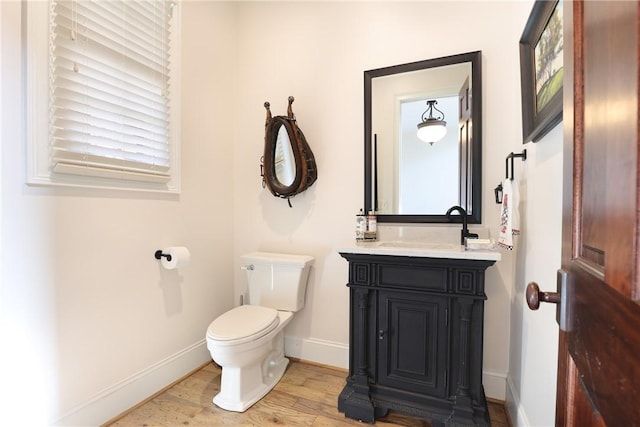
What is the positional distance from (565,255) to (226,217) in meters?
2.23

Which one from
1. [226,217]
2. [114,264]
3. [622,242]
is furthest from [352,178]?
[622,242]

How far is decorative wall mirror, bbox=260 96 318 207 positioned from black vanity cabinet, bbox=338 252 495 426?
0.76 metres

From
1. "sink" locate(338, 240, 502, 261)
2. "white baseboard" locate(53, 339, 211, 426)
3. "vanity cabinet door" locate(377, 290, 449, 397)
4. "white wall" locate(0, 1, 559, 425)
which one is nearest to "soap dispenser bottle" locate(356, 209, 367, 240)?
"white wall" locate(0, 1, 559, 425)

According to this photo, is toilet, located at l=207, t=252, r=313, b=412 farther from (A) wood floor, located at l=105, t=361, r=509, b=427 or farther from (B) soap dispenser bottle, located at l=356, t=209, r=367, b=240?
(B) soap dispenser bottle, located at l=356, t=209, r=367, b=240

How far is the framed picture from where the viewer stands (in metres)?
1.05

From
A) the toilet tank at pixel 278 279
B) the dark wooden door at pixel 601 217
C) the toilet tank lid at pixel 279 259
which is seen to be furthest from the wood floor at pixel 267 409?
the dark wooden door at pixel 601 217

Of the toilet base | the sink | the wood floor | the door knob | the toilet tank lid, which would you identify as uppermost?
the door knob

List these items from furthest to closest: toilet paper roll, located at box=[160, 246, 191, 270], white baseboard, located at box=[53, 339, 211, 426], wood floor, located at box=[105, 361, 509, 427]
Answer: toilet paper roll, located at box=[160, 246, 191, 270]
wood floor, located at box=[105, 361, 509, 427]
white baseboard, located at box=[53, 339, 211, 426]

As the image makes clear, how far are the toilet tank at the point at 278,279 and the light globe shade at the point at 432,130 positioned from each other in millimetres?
1108

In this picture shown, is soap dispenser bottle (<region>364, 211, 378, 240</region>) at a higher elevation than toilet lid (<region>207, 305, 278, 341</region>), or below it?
higher

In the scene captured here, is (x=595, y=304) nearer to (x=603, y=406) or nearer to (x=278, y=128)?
(x=603, y=406)

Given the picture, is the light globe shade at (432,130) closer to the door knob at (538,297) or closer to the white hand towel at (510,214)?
the white hand towel at (510,214)

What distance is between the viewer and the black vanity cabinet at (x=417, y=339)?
1.52m

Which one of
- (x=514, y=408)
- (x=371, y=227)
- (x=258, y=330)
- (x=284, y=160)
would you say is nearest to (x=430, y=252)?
(x=371, y=227)
